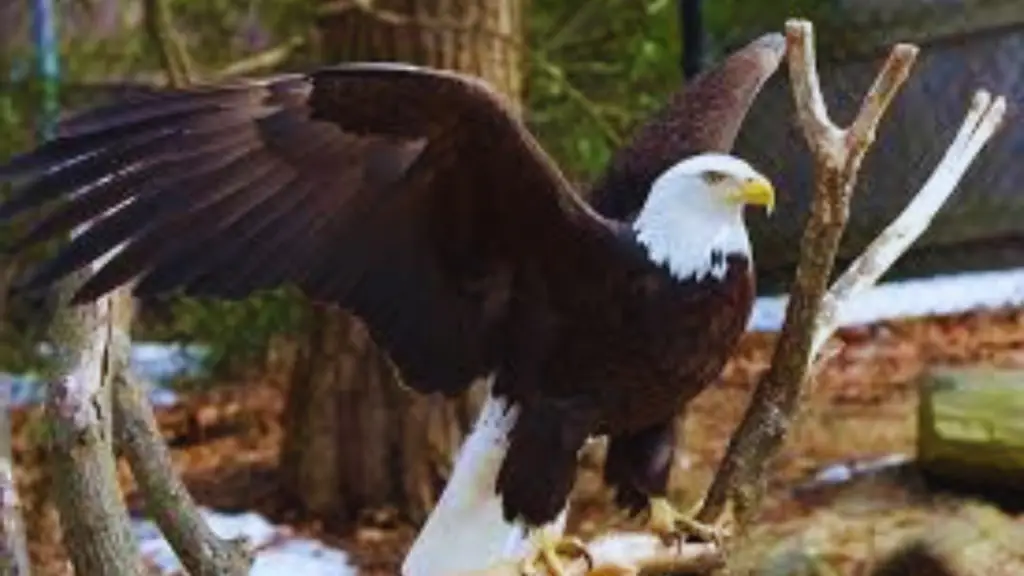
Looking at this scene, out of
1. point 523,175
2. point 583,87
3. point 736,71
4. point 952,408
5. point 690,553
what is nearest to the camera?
point 523,175

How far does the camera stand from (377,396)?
4.93 meters

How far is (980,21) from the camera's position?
632 centimetres

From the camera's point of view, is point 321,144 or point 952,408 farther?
point 952,408

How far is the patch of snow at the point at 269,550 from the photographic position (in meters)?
4.77

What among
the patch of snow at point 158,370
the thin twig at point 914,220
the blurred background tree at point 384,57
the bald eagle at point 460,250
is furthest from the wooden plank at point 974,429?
the bald eagle at point 460,250

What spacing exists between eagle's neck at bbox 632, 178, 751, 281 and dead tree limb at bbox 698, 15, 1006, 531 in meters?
0.21

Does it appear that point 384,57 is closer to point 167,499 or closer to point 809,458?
point 809,458

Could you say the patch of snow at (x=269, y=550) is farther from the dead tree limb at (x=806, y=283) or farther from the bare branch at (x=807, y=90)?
the bare branch at (x=807, y=90)

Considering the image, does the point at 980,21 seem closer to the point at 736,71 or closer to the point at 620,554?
the point at 736,71

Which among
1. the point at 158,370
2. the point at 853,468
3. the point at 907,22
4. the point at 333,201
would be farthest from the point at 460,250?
the point at 907,22

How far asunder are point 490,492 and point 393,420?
233 cm

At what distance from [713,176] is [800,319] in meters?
0.31

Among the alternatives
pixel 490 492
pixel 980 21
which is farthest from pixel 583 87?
pixel 490 492

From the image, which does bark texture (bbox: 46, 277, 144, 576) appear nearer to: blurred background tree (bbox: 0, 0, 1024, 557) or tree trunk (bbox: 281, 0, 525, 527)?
blurred background tree (bbox: 0, 0, 1024, 557)
